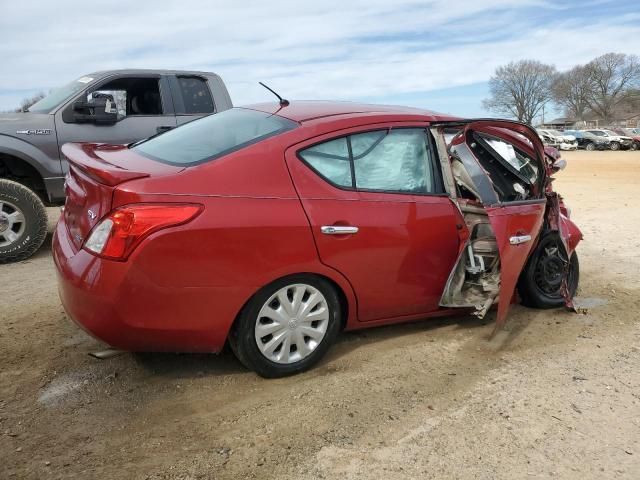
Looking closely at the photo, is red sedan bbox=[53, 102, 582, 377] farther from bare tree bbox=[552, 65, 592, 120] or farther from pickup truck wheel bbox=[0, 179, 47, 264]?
bare tree bbox=[552, 65, 592, 120]

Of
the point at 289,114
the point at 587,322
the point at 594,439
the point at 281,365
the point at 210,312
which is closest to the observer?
the point at 594,439

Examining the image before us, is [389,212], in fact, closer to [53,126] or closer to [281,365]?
[281,365]

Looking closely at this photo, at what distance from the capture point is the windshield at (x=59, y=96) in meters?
6.44

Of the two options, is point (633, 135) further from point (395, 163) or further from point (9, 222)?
point (9, 222)

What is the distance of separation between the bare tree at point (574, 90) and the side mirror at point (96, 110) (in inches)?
3587

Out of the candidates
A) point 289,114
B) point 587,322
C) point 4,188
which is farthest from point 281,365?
point 4,188

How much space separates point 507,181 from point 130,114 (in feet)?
14.2

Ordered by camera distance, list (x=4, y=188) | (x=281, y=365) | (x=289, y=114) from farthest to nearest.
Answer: (x=4, y=188), (x=289, y=114), (x=281, y=365)

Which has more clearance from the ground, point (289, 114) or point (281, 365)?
point (289, 114)

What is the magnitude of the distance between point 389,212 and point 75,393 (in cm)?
205

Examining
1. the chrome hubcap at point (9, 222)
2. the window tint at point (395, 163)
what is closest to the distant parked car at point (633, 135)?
the window tint at point (395, 163)

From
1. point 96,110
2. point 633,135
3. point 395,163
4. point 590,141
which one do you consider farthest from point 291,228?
point 590,141

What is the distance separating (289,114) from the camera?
3.68 meters

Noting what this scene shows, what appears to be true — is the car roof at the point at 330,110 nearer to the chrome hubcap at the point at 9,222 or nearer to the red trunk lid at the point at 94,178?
the red trunk lid at the point at 94,178
